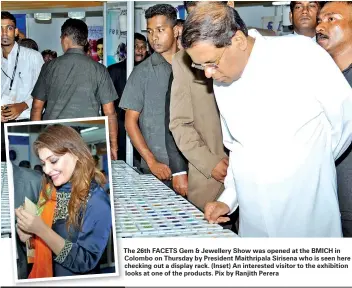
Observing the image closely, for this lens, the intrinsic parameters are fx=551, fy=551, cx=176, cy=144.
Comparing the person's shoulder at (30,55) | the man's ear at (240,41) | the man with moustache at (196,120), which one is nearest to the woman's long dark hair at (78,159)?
the man's ear at (240,41)

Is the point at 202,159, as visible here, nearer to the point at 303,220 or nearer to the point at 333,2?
the point at 303,220

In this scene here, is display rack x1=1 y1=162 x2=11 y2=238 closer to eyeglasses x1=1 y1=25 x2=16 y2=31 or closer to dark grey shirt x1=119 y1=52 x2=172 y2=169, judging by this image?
dark grey shirt x1=119 y1=52 x2=172 y2=169

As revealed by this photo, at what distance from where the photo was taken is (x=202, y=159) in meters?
1.43

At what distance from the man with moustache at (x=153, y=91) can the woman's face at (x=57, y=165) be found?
0.76m

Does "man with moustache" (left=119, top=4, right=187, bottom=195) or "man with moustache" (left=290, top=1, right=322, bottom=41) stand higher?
"man with moustache" (left=290, top=1, right=322, bottom=41)

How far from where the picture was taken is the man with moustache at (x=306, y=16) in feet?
5.45

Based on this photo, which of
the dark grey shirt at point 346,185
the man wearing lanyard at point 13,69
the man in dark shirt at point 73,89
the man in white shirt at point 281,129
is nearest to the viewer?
the man in white shirt at point 281,129

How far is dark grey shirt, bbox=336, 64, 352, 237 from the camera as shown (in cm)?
130

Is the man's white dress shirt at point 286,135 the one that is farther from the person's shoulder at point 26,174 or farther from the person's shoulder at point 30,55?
the person's shoulder at point 30,55

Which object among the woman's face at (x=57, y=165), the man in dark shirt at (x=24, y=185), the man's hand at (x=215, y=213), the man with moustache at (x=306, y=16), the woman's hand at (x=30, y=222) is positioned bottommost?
the man's hand at (x=215, y=213)

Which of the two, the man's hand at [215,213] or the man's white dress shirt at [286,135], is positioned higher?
the man's white dress shirt at [286,135]

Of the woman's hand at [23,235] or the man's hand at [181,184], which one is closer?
the woman's hand at [23,235]

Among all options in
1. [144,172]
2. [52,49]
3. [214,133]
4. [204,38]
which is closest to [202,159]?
[214,133]

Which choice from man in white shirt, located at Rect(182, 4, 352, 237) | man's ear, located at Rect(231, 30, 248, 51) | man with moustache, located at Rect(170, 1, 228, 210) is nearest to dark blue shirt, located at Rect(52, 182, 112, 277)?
man in white shirt, located at Rect(182, 4, 352, 237)
